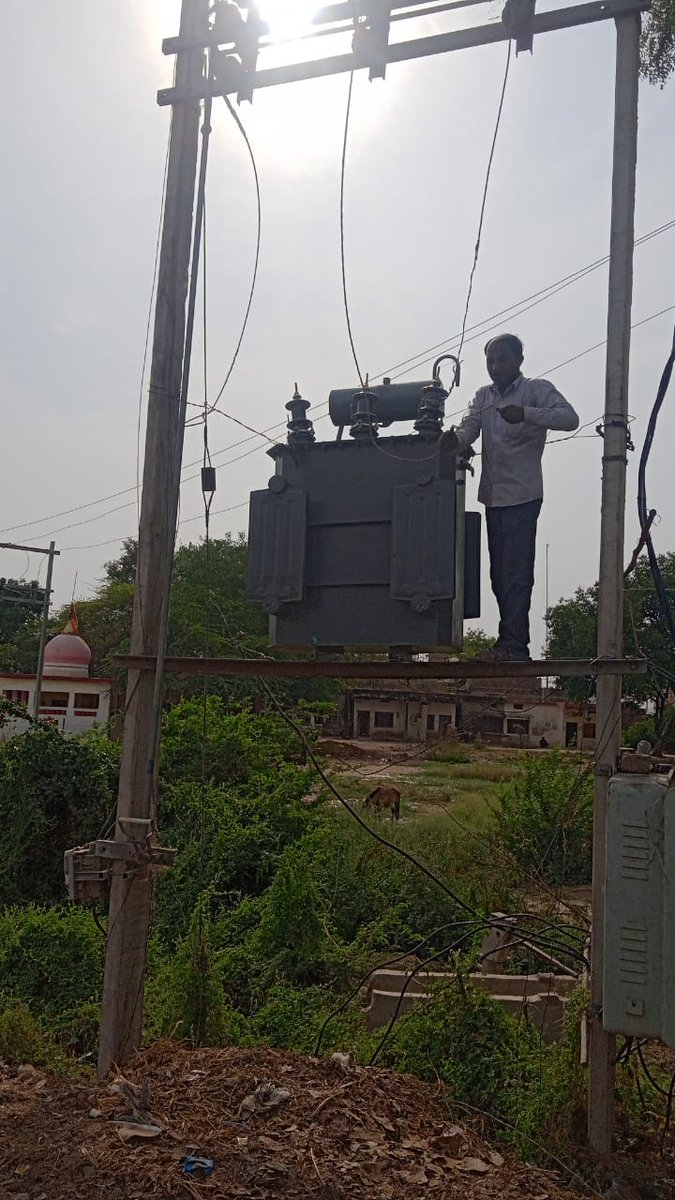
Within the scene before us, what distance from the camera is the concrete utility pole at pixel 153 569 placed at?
4020 millimetres

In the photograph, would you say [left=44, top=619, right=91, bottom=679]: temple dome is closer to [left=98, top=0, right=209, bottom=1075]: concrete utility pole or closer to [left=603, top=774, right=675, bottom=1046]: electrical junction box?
[left=98, top=0, right=209, bottom=1075]: concrete utility pole

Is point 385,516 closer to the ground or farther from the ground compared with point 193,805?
farther from the ground

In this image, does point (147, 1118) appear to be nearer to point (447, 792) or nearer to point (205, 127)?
point (205, 127)

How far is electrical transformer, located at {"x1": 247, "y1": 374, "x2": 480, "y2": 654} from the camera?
379 centimetres

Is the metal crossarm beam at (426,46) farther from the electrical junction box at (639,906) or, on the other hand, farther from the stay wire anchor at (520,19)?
the electrical junction box at (639,906)

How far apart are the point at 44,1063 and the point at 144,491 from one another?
3.60 meters

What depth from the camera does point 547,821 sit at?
34.8 ft

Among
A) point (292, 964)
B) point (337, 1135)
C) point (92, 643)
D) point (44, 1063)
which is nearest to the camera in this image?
point (337, 1135)

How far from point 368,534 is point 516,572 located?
27.8 inches

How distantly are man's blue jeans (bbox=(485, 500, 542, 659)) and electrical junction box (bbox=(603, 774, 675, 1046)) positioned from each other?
901 mm

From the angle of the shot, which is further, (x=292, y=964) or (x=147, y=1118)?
(x=292, y=964)

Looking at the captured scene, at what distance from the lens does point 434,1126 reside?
147 inches

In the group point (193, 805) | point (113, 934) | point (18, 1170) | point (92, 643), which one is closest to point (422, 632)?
point (113, 934)

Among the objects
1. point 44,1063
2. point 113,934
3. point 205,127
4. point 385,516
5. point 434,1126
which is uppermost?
point 205,127
